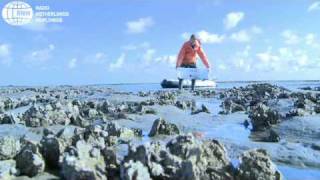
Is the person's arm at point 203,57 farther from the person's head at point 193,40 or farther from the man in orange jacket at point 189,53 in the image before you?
the person's head at point 193,40

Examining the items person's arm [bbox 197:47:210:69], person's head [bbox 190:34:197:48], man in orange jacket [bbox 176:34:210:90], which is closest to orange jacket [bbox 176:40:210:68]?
man in orange jacket [bbox 176:34:210:90]

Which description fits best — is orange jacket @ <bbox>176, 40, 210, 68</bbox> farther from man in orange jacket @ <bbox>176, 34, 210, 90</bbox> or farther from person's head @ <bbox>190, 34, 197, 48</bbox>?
person's head @ <bbox>190, 34, 197, 48</bbox>

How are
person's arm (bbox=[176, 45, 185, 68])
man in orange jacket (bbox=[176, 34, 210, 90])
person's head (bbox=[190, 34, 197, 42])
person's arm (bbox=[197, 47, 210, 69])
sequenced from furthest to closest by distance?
person's arm (bbox=[197, 47, 210, 69]) < person's arm (bbox=[176, 45, 185, 68]) < man in orange jacket (bbox=[176, 34, 210, 90]) < person's head (bbox=[190, 34, 197, 42])

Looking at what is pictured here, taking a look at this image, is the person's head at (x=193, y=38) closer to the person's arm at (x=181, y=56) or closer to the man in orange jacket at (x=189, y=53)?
the man in orange jacket at (x=189, y=53)

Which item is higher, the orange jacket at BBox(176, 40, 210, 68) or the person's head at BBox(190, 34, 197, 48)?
the person's head at BBox(190, 34, 197, 48)

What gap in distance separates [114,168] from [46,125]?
6012mm

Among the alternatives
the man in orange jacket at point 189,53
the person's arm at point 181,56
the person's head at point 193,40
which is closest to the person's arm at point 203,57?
the man in orange jacket at point 189,53

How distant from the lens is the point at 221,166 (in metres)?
5.41

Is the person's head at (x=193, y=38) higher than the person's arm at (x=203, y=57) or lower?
higher

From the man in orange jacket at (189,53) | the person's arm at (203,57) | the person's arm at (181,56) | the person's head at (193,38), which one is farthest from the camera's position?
the person's arm at (203,57)

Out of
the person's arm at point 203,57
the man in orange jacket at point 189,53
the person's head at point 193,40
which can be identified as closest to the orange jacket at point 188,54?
the man in orange jacket at point 189,53

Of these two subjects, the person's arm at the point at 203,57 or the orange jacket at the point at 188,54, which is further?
the person's arm at the point at 203,57

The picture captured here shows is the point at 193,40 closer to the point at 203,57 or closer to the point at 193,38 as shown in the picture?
the point at 193,38

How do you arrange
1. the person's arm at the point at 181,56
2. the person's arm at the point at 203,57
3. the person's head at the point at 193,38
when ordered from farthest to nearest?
1. the person's arm at the point at 203,57
2. the person's arm at the point at 181,56
3. the person's head at the point at 193,38
